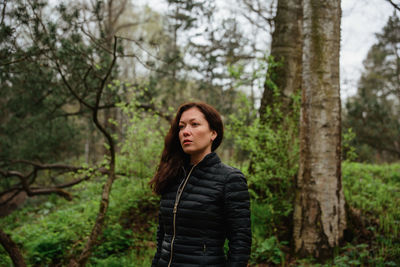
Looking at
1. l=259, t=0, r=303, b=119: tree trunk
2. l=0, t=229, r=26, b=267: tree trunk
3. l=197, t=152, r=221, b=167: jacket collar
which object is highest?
l=259, t=0, r=303, b=119: tree trunk

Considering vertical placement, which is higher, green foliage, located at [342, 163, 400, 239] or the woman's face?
the woman's face

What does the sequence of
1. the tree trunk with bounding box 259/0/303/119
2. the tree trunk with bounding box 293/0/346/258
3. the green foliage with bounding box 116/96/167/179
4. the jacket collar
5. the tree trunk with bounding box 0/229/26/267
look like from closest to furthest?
1. the jacket collar
2. the tree trunk with bounding box 293/0/346/258
3. the tree trunk with bounding box 0/229/26/267
4. the tree trunk with bounding box 259/0/303/119
5. the green foliage with bounding box 116/96/167/179

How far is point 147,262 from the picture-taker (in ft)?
13.6

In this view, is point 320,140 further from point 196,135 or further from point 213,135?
point 196,135

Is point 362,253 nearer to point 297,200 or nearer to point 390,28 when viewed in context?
point 297,200

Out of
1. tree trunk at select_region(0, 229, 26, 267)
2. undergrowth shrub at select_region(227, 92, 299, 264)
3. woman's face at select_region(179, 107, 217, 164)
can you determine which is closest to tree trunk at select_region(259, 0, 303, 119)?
undergrowth shrub at select_region(227, 92, 299, 264)

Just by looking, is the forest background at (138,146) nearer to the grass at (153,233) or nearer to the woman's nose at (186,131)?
the grass at (153,233)

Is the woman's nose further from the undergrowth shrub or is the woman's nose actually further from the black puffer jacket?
the undergrowth shrub

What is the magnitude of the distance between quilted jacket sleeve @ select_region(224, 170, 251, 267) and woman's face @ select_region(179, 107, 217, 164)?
35 cm

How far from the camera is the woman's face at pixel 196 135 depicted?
211 centimetres

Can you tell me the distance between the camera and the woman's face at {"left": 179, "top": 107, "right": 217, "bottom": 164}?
83.1 inches

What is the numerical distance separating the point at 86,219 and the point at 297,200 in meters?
4.34

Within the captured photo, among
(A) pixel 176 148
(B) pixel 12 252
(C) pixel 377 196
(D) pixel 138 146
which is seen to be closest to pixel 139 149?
(D) pixel 138 146

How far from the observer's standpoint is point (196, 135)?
6.95 ft
